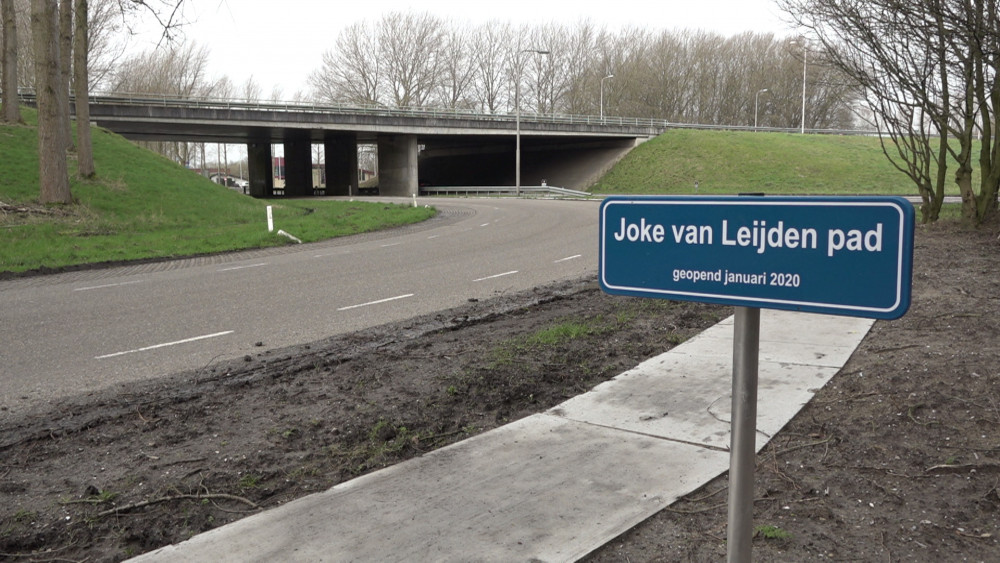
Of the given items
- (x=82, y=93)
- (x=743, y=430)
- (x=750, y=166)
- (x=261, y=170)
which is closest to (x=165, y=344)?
(x=743, y=430)

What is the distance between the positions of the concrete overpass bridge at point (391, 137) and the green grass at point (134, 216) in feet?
32.5

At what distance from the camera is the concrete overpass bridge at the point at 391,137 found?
4416cm

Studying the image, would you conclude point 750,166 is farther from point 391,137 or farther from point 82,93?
point 82,93

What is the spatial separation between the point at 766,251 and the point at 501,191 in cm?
5203

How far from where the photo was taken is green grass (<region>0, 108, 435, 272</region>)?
55.3 ft

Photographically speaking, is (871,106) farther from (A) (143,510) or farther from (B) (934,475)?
(A) (143,510)

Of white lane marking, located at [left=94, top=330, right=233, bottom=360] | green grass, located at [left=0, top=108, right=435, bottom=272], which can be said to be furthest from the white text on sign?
green grass, located at [left=0, top=108, right=435, bottom=272]

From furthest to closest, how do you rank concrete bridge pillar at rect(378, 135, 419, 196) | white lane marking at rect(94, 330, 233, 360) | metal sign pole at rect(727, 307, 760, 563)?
1. concrete bridge pillar at rect(378, 135, 419, 196)
2. white lane marking at rect(94, 330, 233, 360)
3. metal sign pole at rect(727, 307, 760, 563)

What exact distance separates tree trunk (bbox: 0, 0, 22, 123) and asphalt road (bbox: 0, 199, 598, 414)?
638 inches

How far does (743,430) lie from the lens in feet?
7.35

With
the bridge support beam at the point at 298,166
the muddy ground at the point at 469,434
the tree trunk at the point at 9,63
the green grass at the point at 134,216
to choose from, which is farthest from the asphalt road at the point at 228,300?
the bridge support beam at the point at 298,166

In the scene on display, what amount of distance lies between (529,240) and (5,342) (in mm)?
12582

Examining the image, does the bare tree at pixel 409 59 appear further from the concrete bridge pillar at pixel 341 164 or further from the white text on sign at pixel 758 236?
the white text on sign at pixel 758 236

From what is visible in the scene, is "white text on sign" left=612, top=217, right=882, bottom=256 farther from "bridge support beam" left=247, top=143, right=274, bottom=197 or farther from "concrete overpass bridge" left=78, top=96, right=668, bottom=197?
"bridge support beam" left=247, top=143, right=274, bottom=197
